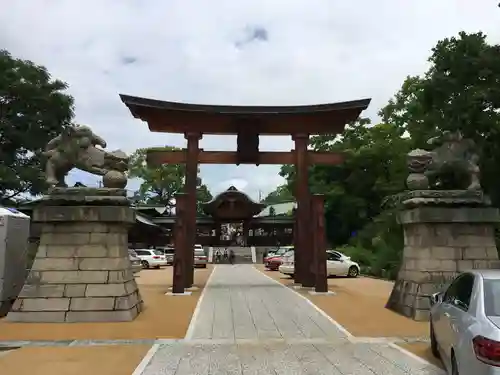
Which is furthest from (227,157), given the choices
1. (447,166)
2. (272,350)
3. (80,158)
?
(272,350)

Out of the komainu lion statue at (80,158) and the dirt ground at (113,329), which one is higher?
the komainu lion statue at (80,158)

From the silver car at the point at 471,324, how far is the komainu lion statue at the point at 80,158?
7888mm

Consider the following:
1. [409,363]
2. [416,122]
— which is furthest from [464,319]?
[416,122]

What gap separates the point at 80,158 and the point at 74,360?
18.8ft

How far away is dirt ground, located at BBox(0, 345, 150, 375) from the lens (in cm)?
701

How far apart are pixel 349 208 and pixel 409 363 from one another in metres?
33.2

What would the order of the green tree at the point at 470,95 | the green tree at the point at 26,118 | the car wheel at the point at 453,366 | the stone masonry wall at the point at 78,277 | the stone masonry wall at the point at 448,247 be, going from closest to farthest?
the car wheel at the point at 453,366 < the stone masonry wall at the point at 78,277 < the stone masonry wall at the point at 448,247 < the green tree at the point at 470,95 < the green tree at the point at 26,118

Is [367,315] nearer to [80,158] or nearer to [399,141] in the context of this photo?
[80,158]

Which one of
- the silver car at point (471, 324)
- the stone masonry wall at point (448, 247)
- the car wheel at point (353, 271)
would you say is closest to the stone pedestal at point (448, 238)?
the stone masonry wall at point (448, 247)

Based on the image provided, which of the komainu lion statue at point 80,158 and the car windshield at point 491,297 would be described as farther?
the komainu lion statue at point 80,158

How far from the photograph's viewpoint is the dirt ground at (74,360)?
23.0 feet

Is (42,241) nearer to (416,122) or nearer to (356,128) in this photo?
(416,122)

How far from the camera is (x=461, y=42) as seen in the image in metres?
18.4

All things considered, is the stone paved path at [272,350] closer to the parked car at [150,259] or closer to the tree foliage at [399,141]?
the tree foliage at [399,141]
